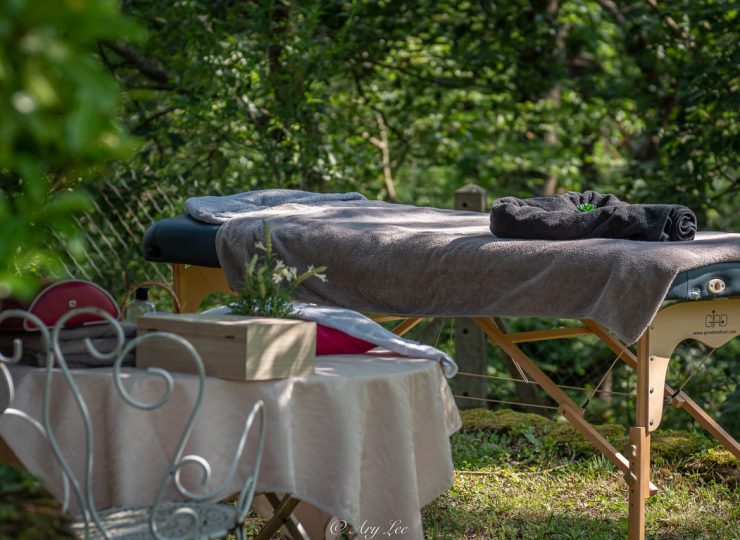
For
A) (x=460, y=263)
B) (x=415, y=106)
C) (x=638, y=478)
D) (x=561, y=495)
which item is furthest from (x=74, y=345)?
(x=415, y=106)

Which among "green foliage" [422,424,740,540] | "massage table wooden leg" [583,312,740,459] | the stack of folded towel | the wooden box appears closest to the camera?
the wooden box

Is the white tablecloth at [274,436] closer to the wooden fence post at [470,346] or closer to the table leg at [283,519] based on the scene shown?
the table leg at [283,519]

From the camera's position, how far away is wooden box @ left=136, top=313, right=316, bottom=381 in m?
2.02

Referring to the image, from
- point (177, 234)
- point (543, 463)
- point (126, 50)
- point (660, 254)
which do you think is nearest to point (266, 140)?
point (126, 50)

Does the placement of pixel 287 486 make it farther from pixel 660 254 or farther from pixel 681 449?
pixel 681 449

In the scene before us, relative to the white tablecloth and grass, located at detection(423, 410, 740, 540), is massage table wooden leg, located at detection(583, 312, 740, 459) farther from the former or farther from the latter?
the white tablecloth

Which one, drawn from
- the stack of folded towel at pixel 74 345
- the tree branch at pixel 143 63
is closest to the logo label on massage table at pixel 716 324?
the stack of folded towel at pixel 74 345

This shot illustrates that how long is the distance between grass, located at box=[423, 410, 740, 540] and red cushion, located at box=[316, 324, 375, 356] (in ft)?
3.03

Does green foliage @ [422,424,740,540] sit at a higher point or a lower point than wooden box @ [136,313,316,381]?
lower

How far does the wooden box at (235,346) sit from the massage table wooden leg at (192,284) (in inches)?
63.1

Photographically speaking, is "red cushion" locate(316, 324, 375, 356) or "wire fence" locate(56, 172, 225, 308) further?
"wire fence" locate(56, 172, 225, 308)

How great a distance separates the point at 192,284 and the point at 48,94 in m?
2.58

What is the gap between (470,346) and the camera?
4762 mm

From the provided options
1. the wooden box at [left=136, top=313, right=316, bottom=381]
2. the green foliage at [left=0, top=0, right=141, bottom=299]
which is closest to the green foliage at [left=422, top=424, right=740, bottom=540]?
the wooden box at [left=136, top=313, right=316, bottom=381]
